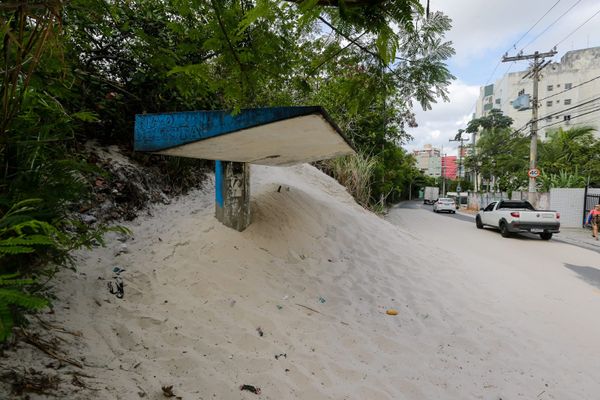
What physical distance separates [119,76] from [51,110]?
304 cm

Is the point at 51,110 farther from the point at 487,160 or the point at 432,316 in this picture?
the point at 487,160

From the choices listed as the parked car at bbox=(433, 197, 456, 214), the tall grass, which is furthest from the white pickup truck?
the parked car at bbox=(433, 197, 456, 214)

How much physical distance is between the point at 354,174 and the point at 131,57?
290 inches

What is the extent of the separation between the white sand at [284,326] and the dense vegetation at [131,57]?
0.60 meters

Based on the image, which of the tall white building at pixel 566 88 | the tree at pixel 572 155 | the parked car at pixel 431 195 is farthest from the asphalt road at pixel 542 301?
the tall white building at pixel 566 88

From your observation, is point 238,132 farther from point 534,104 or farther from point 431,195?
point 431,195

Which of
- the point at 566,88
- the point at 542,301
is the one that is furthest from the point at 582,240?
the point at 566,88

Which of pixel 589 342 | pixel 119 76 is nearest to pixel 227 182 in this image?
pixel 119 76

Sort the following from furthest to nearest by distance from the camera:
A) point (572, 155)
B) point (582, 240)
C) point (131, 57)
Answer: point (572, 155) < point (582, 240) < point (131, 57)

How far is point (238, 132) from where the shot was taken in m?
2.48

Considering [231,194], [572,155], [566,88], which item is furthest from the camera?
[566,88]

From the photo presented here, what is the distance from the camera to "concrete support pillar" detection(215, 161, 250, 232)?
4.26 m

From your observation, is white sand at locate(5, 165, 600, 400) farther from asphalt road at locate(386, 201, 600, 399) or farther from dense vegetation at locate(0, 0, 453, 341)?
dense vegetation at locate(0, 0, 453, 341)

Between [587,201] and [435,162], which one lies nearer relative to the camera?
[587,201]
